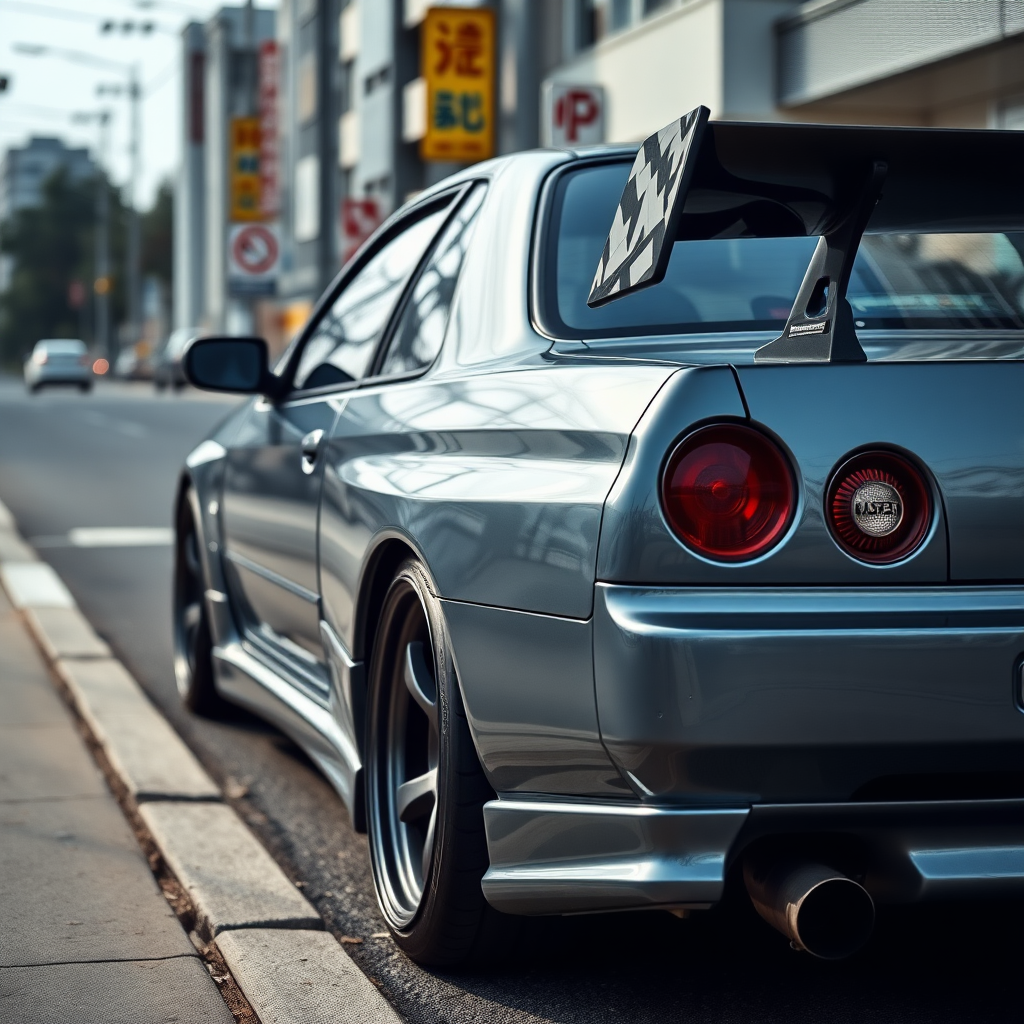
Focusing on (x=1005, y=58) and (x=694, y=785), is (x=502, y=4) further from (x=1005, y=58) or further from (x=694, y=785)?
(x=694, y=785)

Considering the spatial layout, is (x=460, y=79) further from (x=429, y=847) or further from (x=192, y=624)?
(x=429, y=847)

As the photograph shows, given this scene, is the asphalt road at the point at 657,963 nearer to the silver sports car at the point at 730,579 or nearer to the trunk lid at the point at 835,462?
the silver sports car at the point at 730,579

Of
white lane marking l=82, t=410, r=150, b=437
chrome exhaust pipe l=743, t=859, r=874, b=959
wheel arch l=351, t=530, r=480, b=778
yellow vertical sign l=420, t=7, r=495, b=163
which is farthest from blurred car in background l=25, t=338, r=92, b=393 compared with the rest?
chrome exhaust pipe l=743, t=859, r=874, b=959

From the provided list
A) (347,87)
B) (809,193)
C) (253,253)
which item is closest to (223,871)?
(809,193)

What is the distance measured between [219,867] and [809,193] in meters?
2.14

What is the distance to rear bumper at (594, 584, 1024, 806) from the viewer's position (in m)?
2.54

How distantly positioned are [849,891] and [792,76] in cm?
1627

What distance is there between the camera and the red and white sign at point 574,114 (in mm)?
15547

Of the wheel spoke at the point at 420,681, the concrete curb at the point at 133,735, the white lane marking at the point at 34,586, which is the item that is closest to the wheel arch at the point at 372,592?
the wheel spoke at the point at 420,681

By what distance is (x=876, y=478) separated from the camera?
2.64 metres

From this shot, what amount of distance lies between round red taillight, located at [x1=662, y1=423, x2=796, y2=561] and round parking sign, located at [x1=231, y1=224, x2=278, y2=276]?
29.5 m

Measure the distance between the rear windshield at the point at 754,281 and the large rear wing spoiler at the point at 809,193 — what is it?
510 millimetres

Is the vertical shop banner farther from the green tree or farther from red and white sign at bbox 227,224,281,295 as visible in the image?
the green tree

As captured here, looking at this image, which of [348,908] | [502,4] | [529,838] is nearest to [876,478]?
[529,838]
